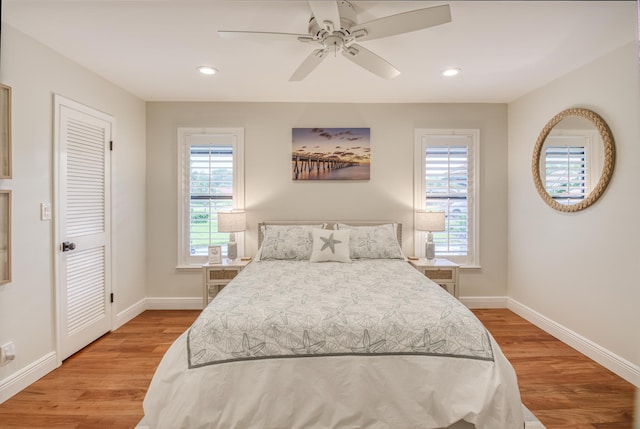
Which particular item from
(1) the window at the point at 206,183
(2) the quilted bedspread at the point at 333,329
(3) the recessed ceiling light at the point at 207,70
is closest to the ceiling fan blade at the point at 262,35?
(3) the recessed ceiling light at the point at 207,70

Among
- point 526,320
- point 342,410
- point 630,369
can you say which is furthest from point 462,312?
point 526,320

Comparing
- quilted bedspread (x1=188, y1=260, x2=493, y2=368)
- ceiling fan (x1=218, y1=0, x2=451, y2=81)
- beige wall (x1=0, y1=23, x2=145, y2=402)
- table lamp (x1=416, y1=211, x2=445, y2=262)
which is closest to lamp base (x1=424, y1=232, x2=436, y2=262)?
table lamp (x1=416, y1=211, x2=445, y2=262)

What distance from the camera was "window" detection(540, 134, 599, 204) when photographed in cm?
279

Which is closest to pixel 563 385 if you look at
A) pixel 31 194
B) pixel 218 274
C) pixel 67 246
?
pixel 218 274

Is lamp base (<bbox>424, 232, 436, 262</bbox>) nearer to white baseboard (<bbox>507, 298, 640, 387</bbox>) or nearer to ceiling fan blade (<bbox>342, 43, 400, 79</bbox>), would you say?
white baseboard (<bbox>507, 298, 640, 387</bbox>)

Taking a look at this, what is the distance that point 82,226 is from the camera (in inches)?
115

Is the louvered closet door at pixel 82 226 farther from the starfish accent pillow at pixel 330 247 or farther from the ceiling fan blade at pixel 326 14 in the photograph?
the ceiling fan blade at pixel 326 14

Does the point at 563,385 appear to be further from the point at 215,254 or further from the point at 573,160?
the point at 215,254

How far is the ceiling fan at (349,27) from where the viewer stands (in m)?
1.76

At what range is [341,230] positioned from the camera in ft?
11.1

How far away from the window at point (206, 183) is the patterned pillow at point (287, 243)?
0.64 m

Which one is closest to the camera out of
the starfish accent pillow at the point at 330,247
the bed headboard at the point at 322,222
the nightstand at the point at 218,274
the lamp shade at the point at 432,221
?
the starfish accent pillow at the point at 330,247

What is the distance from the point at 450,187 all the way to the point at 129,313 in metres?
4.04

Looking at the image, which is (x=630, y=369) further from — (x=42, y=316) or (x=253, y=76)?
(x=42, y=316)
